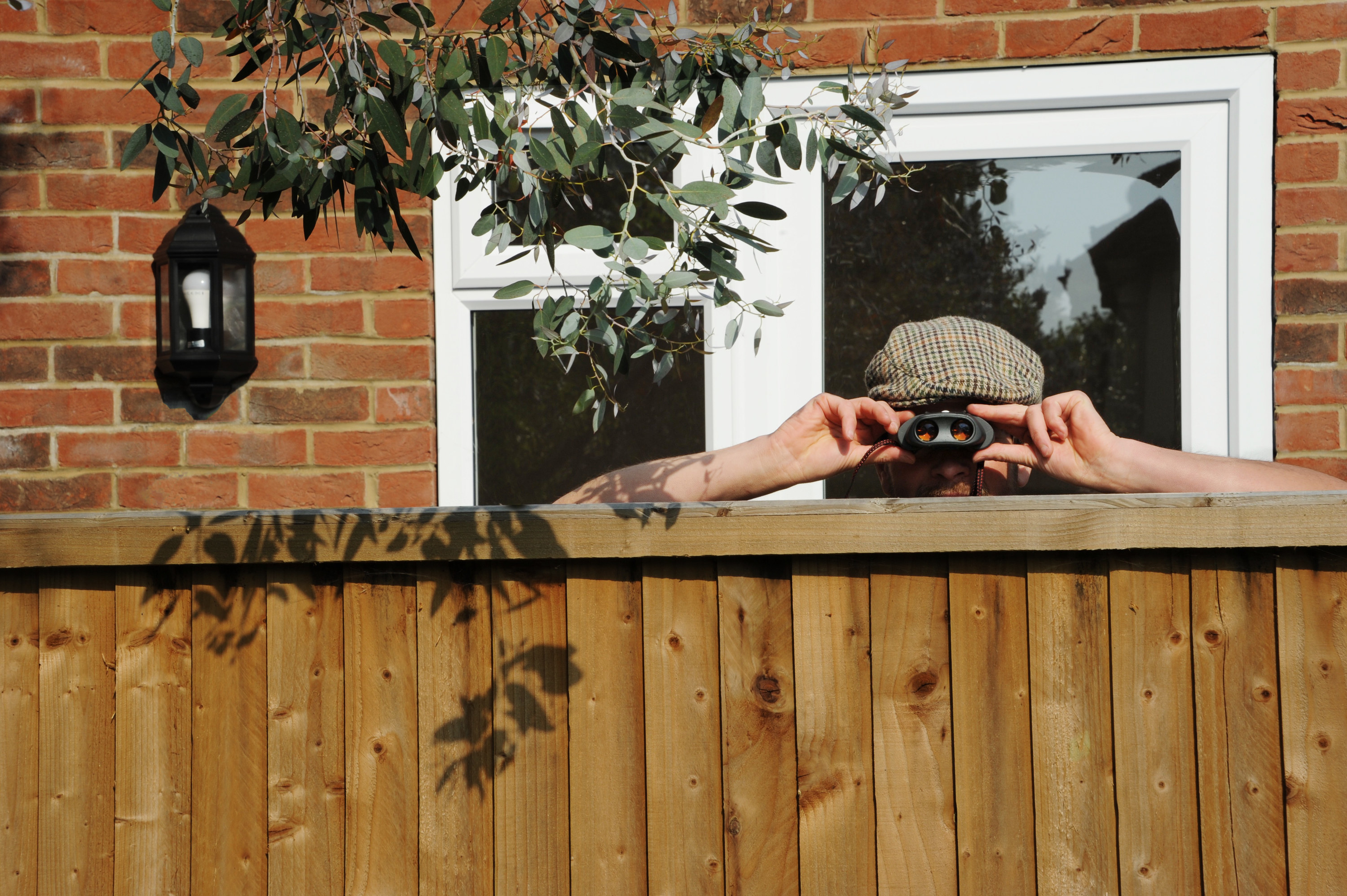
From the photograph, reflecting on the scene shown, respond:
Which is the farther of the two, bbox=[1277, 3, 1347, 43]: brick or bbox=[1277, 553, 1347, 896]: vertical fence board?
bbox=[1277, 3, 1347, 43]: brick

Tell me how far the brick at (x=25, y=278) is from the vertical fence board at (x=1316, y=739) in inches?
116

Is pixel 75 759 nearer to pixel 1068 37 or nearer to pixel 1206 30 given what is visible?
pixel 1068 37

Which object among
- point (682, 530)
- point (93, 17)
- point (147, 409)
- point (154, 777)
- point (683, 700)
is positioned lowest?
point (154, 777)

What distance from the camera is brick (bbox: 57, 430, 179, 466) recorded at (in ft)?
8.86

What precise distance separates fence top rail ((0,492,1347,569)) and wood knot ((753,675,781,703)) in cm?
20

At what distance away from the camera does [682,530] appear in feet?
5.26

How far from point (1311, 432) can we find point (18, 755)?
288cm

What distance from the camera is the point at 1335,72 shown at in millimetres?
2568

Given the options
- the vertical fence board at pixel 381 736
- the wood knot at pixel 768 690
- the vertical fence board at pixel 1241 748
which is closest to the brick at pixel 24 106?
the vertical fence board at pixel 381 736

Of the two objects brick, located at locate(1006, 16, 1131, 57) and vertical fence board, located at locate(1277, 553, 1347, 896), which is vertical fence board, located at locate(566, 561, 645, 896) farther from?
brick, located at locate(1006, 16, 1131, 57)

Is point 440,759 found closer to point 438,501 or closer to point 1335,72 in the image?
point 438,501

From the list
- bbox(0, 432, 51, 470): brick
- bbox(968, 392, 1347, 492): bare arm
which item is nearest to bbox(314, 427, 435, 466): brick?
bbox(0, 432, 51, 470): brick

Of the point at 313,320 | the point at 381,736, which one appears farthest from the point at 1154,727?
the point at 313,320

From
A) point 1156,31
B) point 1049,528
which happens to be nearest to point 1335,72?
point 1156,31
